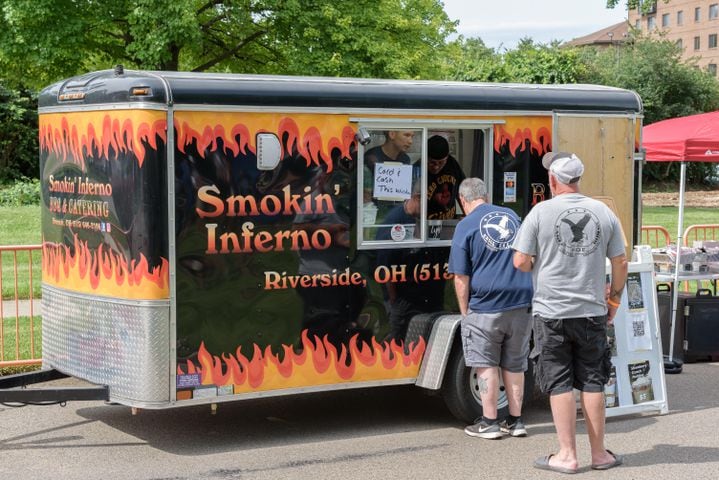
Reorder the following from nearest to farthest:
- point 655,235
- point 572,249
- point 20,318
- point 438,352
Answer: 1. point 572,249
2. point 438,352
3. point 20,318
4. point 655,235

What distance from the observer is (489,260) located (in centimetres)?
684

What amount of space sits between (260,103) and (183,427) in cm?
247

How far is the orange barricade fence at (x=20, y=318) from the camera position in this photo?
930 cm

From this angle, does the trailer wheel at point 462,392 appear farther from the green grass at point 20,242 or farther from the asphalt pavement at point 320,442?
the green grass at point 20,242

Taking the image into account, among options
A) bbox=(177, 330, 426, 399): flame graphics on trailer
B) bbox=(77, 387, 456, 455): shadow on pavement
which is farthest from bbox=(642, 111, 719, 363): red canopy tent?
bbox=(177, 330, 426, 399): flame graphics on trailer

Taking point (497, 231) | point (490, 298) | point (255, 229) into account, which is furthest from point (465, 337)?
point (255, 229)

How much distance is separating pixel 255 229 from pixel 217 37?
1530 cm

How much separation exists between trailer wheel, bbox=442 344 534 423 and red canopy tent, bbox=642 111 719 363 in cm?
303

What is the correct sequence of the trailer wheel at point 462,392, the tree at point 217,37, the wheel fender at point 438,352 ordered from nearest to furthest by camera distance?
the wheel fender at point 438,352
the trailer wheel at point 462,392
the tree at point 217,37

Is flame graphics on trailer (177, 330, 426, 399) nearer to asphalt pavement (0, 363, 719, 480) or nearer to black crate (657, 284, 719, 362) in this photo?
asphalt pavement (0, 363, 719, 480)

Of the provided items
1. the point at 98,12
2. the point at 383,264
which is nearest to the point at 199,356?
the point at 383,264

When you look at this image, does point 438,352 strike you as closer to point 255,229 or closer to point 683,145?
point 255,229

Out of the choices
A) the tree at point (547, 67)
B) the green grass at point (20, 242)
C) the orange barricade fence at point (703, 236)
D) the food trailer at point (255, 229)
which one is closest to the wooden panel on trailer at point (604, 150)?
the food trailer at point (255, 229)

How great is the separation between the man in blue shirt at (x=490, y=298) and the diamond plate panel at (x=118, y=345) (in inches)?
79.3
